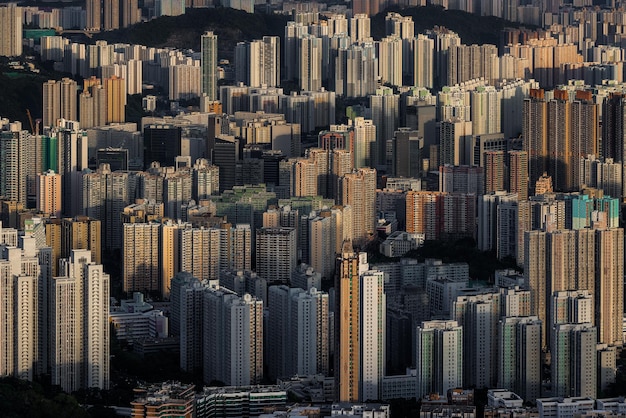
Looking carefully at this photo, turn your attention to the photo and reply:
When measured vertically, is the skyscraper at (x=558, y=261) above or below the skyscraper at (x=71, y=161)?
below

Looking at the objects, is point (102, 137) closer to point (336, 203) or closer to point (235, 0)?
point (336, 203)

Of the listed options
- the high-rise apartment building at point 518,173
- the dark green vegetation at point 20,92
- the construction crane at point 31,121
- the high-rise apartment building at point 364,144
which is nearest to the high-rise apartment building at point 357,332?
the high-rise apartment building at point 518,173

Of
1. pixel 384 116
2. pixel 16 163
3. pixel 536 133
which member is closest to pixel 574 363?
pixel 536 133

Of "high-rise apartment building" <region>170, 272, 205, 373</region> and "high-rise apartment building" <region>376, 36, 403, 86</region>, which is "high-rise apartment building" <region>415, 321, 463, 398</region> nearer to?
"high-rise apartment building" <region>170, 272, 205, 373</region>

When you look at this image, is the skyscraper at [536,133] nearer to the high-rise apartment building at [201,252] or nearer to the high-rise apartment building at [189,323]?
the high-rise apartment building at [201,252]

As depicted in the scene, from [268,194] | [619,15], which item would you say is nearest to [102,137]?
[268,194]

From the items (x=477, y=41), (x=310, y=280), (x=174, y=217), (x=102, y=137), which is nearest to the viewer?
(x=310, y=280)
